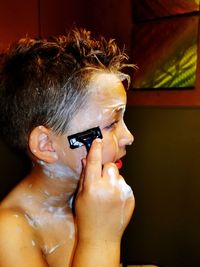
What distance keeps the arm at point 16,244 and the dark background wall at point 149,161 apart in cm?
88

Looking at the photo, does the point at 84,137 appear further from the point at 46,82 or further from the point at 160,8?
the point at 160,8

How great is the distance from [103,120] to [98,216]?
0.23 metres

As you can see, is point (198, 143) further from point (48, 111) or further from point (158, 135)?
point (48, 111)

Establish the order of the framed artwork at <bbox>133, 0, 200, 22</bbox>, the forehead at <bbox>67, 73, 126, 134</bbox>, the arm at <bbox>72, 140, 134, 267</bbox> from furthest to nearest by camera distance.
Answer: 1. the framed artwork at <bbox>133, 0, 200, 22</bbox>
2. the forehead at <bbox>67, 73, 126, 134</bbox>
3. the arm at <bbox>72, 140, 134, 267</bbox>

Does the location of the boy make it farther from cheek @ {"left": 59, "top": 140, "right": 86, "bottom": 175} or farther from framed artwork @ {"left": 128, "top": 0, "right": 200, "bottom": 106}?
framed artwork @ {"left": 128, "top": 0, "right": 200, "bottom": 106}

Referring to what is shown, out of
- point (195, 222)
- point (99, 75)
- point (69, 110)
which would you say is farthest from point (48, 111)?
point (195, 222)

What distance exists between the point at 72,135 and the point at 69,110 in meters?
0.06

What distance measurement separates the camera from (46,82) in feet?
2.39

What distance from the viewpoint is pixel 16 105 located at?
761 mm

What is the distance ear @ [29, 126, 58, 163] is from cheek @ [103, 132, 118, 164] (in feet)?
0.40

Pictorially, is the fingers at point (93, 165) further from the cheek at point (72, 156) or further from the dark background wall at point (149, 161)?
the dark background wall at point (149, 161)

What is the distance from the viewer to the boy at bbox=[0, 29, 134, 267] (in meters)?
0.67

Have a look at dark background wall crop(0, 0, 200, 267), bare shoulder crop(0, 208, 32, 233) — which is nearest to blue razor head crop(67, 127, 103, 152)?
bare shoulder crop(0, 208, 32, 233)

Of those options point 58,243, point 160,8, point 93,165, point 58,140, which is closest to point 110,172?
point 93,165
